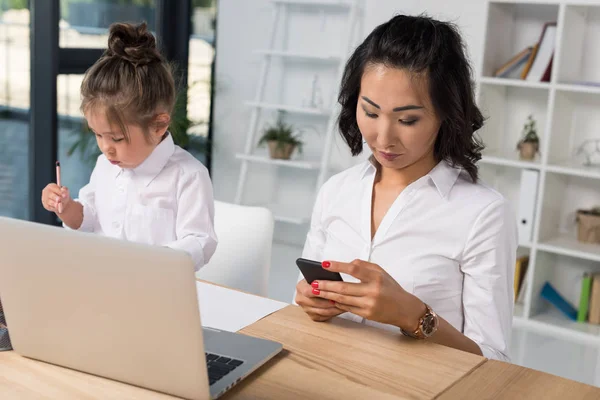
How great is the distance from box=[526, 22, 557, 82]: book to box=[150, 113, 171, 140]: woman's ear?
2257 mm

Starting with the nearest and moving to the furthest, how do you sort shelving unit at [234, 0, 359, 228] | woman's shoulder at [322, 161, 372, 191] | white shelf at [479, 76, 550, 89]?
woman's shoulder at [322, 161, 372, 191] → white shelf at [479, 76, 550, 89] → shelving unit at [234, 0, 359, 228]

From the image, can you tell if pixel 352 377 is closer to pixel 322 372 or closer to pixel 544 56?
pixel 322 372

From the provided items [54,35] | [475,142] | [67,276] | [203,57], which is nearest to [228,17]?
[203,57]

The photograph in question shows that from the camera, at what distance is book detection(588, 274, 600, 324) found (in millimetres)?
3547

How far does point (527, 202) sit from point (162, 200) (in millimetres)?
2201

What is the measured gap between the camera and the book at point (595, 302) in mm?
3547

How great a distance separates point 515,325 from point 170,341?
287cm

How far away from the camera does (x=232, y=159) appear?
16.5 ft

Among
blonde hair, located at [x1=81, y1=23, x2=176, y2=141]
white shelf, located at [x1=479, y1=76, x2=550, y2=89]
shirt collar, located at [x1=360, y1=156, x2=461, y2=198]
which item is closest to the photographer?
shirt collar, located at [x1=360, y1=156, x2=461, y2=198]

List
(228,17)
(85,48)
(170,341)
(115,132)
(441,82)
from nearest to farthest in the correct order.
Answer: (170,341) < (441,82) < (115,132) < (85,48) < (228,17)

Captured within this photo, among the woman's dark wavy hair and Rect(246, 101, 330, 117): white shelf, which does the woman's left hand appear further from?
Rect(246, 101, 330, 117): white shelf

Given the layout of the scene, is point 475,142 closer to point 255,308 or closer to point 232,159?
point 255,308

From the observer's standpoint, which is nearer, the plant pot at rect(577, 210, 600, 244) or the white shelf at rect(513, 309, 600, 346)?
the white shelf at rect(513, 309, 600, 346)

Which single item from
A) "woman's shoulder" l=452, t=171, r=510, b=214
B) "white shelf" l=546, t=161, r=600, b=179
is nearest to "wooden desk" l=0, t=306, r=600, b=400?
"woman's shoulder" l=452, t=171, r=510, b=214
